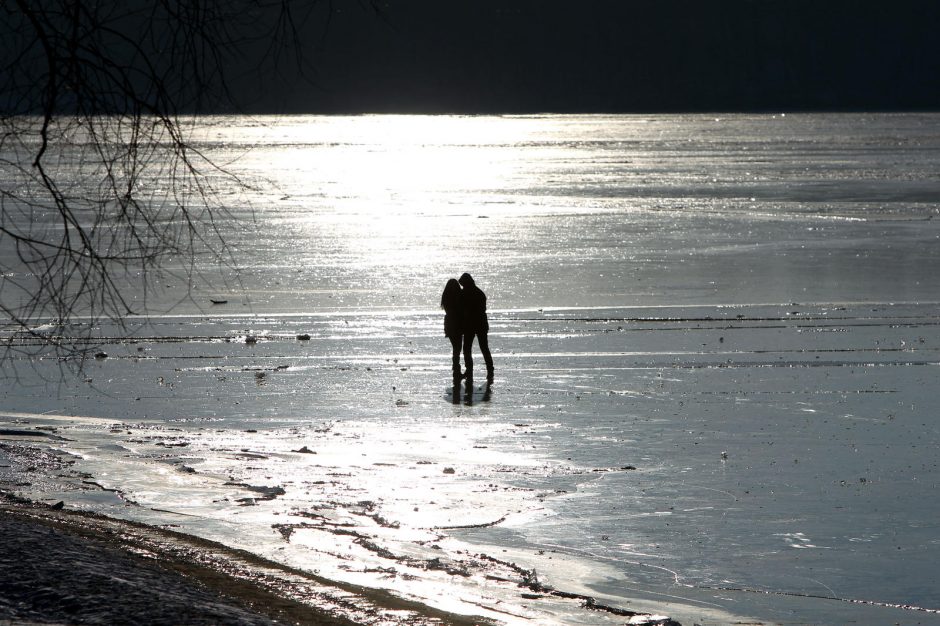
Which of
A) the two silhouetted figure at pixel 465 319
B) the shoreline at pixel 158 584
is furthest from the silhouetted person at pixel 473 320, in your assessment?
the shoreline at pixel 158 584

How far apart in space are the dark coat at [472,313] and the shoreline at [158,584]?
650cm

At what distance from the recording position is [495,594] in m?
7.09

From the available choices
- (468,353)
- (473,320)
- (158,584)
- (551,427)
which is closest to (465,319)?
(473,320)

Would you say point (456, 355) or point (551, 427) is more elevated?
point (456, 355)

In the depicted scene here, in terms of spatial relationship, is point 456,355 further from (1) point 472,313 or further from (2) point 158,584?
(2) point 158,584

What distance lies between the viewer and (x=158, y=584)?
20.4 feet

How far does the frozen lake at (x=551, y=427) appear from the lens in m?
7.66

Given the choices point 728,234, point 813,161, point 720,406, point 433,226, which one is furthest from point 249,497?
point 813,161

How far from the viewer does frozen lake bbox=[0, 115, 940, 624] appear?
7.66 metres

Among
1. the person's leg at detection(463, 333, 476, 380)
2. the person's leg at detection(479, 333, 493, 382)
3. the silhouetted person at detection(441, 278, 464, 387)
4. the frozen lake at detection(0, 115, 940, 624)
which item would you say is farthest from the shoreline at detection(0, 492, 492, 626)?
the person's leg at detection(479, 333, 493, 382)

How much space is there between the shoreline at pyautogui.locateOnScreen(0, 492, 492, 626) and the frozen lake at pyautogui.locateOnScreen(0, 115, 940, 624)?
1.05 feet

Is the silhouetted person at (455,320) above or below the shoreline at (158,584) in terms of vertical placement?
above

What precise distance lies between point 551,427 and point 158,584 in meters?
5.80

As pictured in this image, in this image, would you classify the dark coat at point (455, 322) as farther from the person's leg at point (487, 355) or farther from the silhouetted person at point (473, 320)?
the person's leg at point (487, 355)
